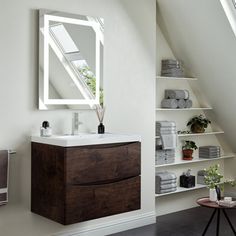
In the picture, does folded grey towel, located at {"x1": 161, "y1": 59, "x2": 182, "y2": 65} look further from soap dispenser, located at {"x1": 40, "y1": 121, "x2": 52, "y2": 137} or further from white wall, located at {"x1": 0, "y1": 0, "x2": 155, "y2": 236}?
soap dispenser, located at {"x1": 40, "y1": 121, "x2": 52, "y2": 137}

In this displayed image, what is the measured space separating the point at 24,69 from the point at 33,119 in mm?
430

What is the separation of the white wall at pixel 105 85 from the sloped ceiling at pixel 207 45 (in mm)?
317

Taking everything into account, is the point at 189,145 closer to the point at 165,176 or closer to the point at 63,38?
the point at 165,176

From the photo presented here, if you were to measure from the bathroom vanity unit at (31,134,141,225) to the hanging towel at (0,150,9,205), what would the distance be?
1.00ft

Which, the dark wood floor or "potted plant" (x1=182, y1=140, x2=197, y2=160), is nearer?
the dark wood floor

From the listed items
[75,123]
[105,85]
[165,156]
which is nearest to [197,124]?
[165,156]

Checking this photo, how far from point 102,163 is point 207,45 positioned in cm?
192

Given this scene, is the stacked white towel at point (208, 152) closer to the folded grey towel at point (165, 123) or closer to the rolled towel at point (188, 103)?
the rolled towel at point (188, 103)

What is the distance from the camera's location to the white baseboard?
4111 millimetres

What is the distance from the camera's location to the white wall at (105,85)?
3.65 metres

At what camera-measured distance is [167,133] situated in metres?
4.89

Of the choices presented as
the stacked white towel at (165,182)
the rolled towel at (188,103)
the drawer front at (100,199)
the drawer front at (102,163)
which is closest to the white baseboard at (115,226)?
the stacked white towel at (165,182)

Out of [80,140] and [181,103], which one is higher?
[181,103]

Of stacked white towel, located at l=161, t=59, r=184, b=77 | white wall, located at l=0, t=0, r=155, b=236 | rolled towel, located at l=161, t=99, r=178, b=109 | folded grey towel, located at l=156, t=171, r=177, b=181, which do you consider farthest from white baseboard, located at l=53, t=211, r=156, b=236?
stacked white towel, located at l=161, t=59, r=184, b=77
